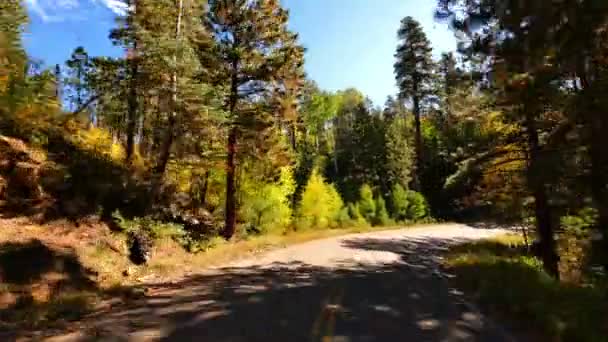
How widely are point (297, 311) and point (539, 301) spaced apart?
449 centimetres

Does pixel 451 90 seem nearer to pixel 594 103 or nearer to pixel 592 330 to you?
pixel 594 103

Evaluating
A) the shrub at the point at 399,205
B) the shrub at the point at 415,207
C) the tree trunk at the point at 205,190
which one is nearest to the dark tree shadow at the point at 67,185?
the tree trunk at the point at 205,190

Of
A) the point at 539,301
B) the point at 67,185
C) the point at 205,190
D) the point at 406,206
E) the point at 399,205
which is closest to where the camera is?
the point at 539,301

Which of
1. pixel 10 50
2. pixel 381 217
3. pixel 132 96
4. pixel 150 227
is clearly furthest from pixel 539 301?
pixel 381 217

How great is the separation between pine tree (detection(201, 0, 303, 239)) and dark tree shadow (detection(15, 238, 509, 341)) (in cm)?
898

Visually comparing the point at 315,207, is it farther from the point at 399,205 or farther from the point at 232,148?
the point at 232,148

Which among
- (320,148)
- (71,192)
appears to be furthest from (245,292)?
(320,148)

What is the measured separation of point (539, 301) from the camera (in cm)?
827

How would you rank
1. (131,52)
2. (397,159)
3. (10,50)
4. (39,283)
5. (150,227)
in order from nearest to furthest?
(10,50)
(39,283)
(150,227)
(131,52)
(397,159)

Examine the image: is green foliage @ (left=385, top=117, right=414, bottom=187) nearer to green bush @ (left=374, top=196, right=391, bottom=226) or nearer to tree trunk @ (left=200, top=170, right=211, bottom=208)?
green bush @ (left=374, top=196, right=391, bottom=226)

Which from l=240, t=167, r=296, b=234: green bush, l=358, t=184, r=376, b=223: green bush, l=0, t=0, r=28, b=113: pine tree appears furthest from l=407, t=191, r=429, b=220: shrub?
l=0, t=0, r=28, b=113: pine tree

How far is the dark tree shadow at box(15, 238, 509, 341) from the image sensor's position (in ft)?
23.2

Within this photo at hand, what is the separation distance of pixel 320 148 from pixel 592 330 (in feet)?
205

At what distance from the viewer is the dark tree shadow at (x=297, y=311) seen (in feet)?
23.2
